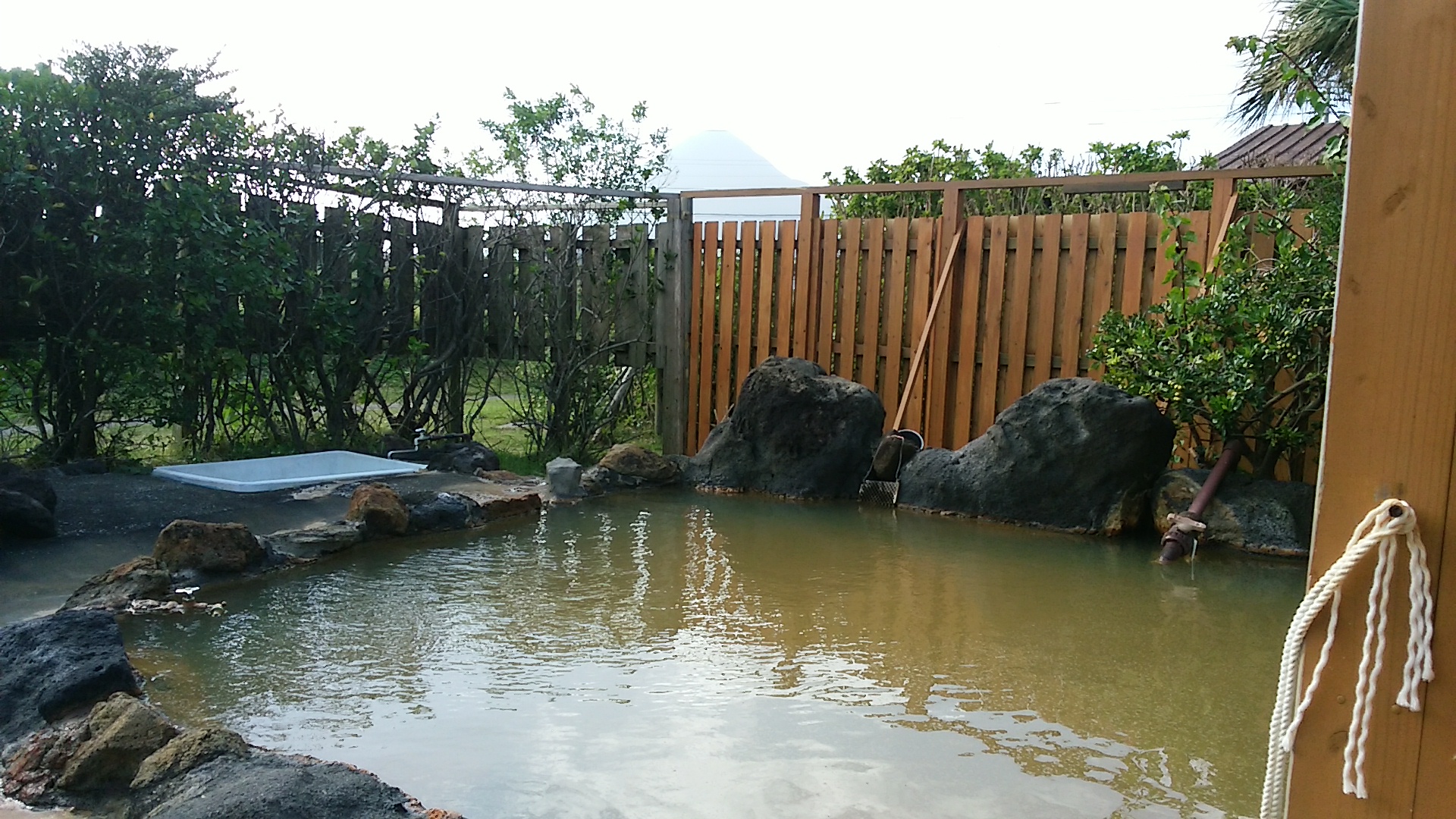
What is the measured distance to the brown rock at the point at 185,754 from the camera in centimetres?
242


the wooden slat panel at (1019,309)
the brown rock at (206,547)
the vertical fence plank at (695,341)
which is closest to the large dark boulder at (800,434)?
the wooden slat panel at (1019,309)

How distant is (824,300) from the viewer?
7762mm

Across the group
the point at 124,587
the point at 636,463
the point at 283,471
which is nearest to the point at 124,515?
the point at 124,587

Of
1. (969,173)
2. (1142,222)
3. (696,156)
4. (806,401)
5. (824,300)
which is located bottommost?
(806,401)

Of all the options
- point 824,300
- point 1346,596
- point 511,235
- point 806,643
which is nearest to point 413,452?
point 511,235

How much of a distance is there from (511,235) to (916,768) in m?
6.08

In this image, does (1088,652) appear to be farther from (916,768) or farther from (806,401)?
(806,401)

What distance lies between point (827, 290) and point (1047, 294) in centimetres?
162

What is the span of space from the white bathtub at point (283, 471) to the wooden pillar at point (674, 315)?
221cm

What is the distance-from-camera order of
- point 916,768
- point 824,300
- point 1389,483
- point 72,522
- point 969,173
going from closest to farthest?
point 1389,483
point 916,768
point 72,522
point 824,300
point 969,173

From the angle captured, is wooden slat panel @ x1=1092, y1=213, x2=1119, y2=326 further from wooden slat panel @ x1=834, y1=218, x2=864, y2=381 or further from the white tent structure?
the white tent structure

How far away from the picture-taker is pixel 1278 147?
1302 centimetres

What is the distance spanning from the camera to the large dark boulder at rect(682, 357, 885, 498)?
7.07 metres

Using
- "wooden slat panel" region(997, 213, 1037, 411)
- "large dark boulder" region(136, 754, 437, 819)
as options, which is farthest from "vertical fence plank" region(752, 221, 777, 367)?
"large dark boulder" region(136, 754, 437, 819)
